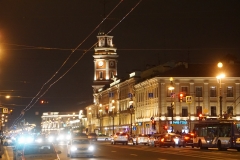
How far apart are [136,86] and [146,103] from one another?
952cm

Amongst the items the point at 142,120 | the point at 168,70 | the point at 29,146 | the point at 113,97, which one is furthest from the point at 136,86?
the point at 29,146

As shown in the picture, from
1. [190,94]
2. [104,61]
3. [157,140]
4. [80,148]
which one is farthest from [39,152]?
[104,61]

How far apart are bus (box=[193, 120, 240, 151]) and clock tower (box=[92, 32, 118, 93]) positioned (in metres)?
105

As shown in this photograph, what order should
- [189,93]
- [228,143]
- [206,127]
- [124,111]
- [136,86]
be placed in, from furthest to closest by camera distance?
[124,111] → [136,86] → [189,93] → [206,127] → [228,143]

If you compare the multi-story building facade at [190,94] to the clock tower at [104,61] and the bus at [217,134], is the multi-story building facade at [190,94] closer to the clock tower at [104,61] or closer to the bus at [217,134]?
the bus at [217,134]

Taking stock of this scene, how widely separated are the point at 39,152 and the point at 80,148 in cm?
1666

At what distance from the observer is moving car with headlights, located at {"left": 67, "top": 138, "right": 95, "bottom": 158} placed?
37.8 meters

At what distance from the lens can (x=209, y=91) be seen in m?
98.4

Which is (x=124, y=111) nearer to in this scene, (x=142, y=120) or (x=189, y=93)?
(x=142, y=120)

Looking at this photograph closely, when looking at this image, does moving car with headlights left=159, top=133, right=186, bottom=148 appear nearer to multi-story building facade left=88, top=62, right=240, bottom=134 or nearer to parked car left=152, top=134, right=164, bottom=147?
parked car left=152, top=134, right=164, bottom=147

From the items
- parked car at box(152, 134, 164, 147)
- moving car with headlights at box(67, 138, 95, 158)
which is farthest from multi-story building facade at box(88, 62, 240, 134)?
moving car with headlights at box(67, 138, 95, 158)

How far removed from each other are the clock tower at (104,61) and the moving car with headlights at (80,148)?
4898 inches

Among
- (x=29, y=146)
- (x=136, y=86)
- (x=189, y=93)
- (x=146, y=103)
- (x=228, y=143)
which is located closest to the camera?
(x=29, y=146)

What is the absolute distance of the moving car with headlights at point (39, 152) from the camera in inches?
815
